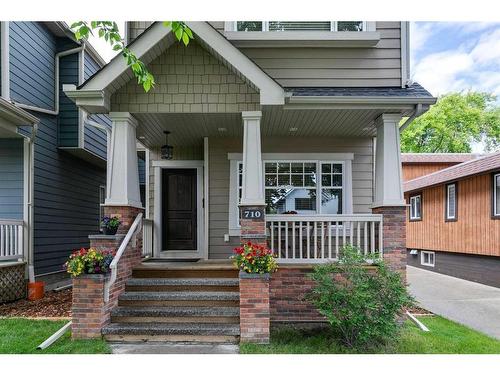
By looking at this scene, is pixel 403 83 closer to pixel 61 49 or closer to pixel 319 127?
pixel 319 127

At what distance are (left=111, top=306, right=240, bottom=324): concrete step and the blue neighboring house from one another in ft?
11.2

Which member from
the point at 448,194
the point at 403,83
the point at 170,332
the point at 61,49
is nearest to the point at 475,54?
the point at 448,194

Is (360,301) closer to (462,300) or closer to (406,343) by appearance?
(406,343)

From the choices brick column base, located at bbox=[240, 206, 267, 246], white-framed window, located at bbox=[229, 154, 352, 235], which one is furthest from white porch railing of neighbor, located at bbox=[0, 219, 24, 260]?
brick column base, located at bbox=[240, 206, 267, 246]

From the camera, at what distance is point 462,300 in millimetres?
8859

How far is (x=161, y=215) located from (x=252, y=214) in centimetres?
348

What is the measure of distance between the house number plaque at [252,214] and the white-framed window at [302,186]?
205 centimetres

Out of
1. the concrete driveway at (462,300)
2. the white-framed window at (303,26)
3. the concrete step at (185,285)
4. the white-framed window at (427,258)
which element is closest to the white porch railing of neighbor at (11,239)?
the concrete step at (185,285)

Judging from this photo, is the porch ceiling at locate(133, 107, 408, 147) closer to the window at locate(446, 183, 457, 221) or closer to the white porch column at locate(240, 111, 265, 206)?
the white porch column at locate(240, 111, 265, 206)

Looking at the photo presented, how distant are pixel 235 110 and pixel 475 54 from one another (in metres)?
35.2

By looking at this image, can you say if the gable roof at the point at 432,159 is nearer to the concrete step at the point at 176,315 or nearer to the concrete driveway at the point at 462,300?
the concrete driveway at the point at 462,300

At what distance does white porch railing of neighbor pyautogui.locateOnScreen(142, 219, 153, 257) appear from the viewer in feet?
26.9

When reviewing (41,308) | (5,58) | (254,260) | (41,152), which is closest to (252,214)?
(254,260)

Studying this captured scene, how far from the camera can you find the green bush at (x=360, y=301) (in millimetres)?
4984
